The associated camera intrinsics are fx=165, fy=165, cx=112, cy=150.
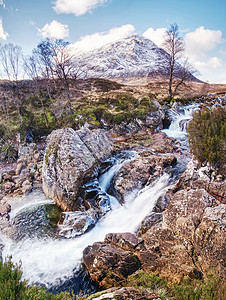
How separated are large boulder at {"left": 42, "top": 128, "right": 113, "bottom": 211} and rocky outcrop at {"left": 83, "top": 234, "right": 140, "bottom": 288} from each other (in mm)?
3509

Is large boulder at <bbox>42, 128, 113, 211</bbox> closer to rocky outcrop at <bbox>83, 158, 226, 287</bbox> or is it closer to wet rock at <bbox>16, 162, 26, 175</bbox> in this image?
rocky outcrop at <bbox>83, 158, 226, 287</bbox>

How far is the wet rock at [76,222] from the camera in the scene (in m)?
7.53

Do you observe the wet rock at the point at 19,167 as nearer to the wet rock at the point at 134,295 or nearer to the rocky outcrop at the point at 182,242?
the rocky outcrop at the point at 182,242

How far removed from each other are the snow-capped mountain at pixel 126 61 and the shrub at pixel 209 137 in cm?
6925

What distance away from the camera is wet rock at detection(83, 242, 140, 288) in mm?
4848

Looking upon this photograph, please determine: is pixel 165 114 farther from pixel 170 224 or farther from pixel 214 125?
→ pixel 170 224

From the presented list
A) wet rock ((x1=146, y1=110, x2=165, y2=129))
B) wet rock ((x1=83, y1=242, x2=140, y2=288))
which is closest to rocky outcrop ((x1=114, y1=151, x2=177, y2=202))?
wet rock ((x1=83, y1=242, x2=140, y2=288))

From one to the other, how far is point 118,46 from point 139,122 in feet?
363

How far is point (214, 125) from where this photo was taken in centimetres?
689

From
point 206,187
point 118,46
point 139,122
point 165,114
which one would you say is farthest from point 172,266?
point 118,46

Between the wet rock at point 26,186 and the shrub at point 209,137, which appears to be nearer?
Result: the shrub at point 209,137

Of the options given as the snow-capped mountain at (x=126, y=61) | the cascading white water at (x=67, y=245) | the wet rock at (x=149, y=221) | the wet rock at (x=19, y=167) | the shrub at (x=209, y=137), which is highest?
the snow-capped mountain at (x=126, y=61)

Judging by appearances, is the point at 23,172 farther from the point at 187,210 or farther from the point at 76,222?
the point at 187,210

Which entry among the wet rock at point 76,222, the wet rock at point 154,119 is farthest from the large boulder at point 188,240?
the wet rock at point 154,119
